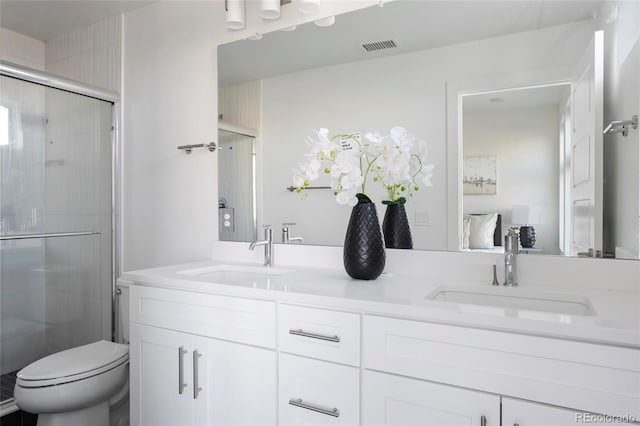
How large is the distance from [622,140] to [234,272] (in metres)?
1.53

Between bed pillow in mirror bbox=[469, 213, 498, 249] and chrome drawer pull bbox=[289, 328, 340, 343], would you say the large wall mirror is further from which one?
chrome drawer pull bbox=[289, 328, 340, 343]

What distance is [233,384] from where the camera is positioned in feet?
4.43

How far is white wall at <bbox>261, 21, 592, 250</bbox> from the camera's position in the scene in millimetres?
1420

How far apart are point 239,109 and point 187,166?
0.43m

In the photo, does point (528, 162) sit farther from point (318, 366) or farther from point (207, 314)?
point (207, 314)

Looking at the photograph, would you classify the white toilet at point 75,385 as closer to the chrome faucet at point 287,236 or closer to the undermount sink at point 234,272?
the undermount sink at point 234,272

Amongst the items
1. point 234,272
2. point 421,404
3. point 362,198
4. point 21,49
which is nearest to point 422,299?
point 421,404

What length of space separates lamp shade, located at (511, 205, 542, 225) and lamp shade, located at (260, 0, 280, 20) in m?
1.31

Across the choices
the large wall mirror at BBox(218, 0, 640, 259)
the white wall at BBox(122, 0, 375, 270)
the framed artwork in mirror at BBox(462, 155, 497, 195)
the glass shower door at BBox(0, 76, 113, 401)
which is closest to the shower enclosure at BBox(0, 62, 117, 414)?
the glass shower door at BBox(0, 76, 113, 401)

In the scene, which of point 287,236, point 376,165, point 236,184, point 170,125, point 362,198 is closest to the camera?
point 362,198

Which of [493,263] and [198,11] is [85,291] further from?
[493,263]

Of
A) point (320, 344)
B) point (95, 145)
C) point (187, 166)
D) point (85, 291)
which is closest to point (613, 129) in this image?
point (320, 344)

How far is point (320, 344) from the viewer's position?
118 centimetres

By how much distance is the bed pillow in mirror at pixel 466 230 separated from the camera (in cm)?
149
